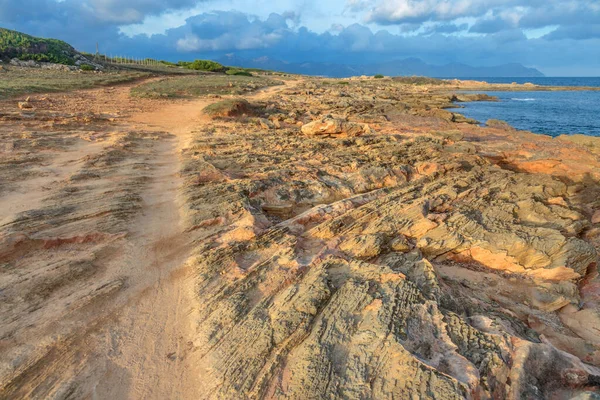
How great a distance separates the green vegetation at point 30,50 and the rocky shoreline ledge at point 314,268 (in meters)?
36.3

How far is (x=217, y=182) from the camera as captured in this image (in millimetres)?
10648

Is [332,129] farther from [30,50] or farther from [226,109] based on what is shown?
[30,50]

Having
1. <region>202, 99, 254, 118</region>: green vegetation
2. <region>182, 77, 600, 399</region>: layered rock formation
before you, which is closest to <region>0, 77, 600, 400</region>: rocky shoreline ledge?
<region>182, 77, 600, 399</region>: layered rock formation

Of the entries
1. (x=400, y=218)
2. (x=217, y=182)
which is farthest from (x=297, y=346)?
(x=217, y=182)

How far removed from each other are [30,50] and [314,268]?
53390 millimetres

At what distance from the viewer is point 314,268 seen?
6742 mm

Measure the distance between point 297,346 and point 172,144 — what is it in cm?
1234

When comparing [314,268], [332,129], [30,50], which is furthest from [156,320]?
[30,50]

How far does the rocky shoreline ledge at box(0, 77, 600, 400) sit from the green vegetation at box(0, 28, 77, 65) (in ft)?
119

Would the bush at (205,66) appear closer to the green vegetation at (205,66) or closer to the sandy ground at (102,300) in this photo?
the green vegetation at (205,66)

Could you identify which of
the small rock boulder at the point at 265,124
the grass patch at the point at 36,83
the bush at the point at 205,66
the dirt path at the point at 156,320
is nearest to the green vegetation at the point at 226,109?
A: the small rock boulder at the point at 265,124

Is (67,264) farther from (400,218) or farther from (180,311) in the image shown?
(400,218)

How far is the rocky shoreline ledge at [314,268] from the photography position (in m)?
4.59

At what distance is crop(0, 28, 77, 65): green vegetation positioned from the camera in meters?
41.8
